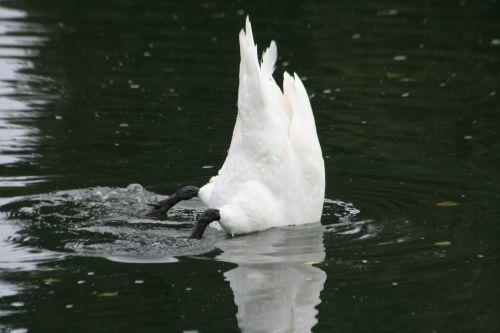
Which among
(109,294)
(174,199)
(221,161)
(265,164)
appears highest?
(221,161)

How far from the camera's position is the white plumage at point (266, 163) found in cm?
848

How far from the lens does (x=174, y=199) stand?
9.27 meters

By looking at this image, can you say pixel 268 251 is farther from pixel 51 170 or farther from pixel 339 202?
pixel 51 170

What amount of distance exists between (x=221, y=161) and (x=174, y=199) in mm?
1509

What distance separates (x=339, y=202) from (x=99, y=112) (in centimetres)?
371

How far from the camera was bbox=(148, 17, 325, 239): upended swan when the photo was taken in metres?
8.47

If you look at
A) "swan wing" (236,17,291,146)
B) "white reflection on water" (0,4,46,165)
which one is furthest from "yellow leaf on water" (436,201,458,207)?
Answer: "white reflection on water" (0,4,46,165)

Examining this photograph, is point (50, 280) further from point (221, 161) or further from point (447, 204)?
point (447, 204)

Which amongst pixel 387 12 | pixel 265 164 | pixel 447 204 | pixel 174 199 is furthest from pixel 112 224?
pixel 387 12

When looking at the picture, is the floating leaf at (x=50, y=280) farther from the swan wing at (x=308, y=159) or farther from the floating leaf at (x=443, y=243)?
the floating leaf at (x=443, y=243)

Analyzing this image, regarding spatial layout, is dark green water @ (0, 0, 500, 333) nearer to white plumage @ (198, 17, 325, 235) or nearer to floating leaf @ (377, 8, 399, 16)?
floating leaf @ (377, 8, 399, 16)

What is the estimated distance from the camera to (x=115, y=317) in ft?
22.4

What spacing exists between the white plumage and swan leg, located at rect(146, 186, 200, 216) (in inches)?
15.7

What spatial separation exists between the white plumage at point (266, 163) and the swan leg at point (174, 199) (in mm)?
399
